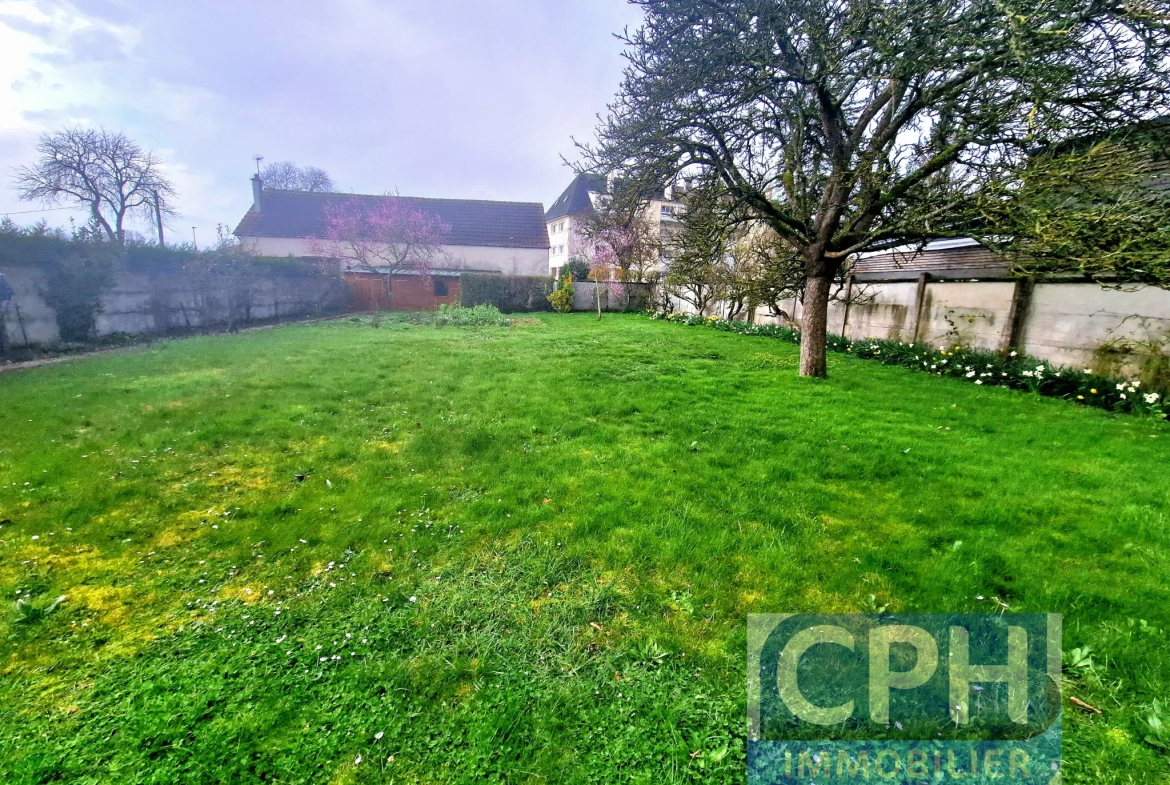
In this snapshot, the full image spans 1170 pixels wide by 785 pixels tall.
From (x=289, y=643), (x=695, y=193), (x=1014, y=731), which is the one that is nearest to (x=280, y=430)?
(x=289, y=643)

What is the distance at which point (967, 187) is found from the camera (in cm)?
520

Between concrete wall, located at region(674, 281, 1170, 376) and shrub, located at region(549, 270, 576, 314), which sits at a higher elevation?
shrub, located at region(549, 270, 576, 314)

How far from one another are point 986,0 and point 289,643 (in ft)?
24.7

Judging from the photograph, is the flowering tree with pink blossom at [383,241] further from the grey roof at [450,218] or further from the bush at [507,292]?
the grey roof at [450,218]

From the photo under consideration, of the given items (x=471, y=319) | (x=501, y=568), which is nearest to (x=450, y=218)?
(x=471, y=319)

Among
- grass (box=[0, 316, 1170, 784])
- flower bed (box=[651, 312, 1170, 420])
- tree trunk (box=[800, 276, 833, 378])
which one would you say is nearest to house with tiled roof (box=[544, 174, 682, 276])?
flower bed (box=[651, 312, 1170, 420])

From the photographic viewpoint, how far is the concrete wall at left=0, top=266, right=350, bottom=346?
8320 millimetres

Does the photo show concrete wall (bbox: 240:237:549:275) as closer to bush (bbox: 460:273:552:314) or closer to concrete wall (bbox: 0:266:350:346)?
bush (bbox: 460:273:552:314)

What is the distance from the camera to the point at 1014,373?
22.6ft

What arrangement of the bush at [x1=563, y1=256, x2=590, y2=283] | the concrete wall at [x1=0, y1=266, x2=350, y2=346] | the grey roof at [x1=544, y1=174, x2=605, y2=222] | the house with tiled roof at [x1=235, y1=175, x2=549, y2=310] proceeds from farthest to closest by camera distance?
the grey roof at [x1=544, y1=174, x2=605, y2=222] < the house with tiled roof at [x1=235, y1=175, x2=549, y2=310] < the bush at [x1=563, y1=256, x2=590, y2=283] < the concrete wall at [x1=0, y1=266, x2=350, y2=346]

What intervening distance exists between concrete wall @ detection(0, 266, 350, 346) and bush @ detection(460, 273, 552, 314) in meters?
5.61

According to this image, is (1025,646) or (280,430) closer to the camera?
(1025,646)

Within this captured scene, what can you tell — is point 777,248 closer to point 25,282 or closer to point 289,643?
point 289,643

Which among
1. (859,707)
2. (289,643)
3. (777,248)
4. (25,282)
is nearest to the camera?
(859,707)
